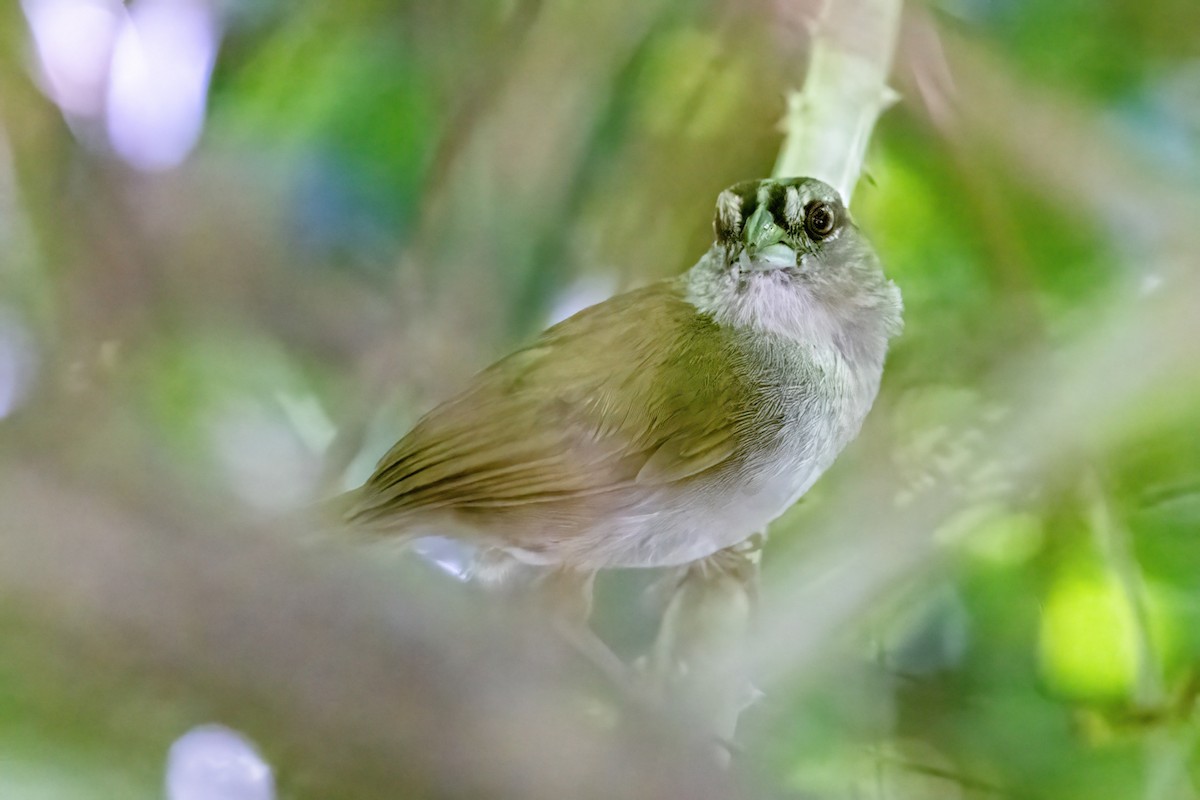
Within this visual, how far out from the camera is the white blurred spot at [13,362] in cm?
70

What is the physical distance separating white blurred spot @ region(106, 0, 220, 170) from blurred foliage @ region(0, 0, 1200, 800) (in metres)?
0.02

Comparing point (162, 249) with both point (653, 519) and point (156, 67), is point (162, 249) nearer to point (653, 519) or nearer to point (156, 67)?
point (156, 67)

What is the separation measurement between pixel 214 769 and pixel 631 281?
51 cm

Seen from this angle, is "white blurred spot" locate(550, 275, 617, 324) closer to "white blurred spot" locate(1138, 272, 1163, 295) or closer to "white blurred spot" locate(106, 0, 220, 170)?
"white blurred spot" locate(106, 0, 220, 170)

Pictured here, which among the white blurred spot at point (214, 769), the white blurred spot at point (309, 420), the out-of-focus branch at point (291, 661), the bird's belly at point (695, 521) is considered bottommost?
the white blurred spot at point (214, 769)

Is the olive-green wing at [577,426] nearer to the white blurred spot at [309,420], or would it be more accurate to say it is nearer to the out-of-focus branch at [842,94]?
the white blurred spot at [309,420]

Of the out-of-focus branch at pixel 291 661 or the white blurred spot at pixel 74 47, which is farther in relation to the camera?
the white blurred spot at pixel 74 47

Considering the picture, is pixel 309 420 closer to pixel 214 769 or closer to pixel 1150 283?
pixel 214 769

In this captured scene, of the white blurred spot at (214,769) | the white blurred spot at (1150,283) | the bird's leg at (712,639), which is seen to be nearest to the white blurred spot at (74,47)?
the white blurred spot at (214,769)

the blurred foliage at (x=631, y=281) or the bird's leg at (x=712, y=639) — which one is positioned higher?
the blurred foliage at (x=631, y=281)

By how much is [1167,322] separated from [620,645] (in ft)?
1.83

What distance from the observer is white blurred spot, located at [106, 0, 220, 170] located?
2.42 feet

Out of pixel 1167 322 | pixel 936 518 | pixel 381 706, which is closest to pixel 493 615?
pixel 381 706

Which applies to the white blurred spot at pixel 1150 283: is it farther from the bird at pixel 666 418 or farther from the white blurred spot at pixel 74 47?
the white blurred spot at pixel 74 47
